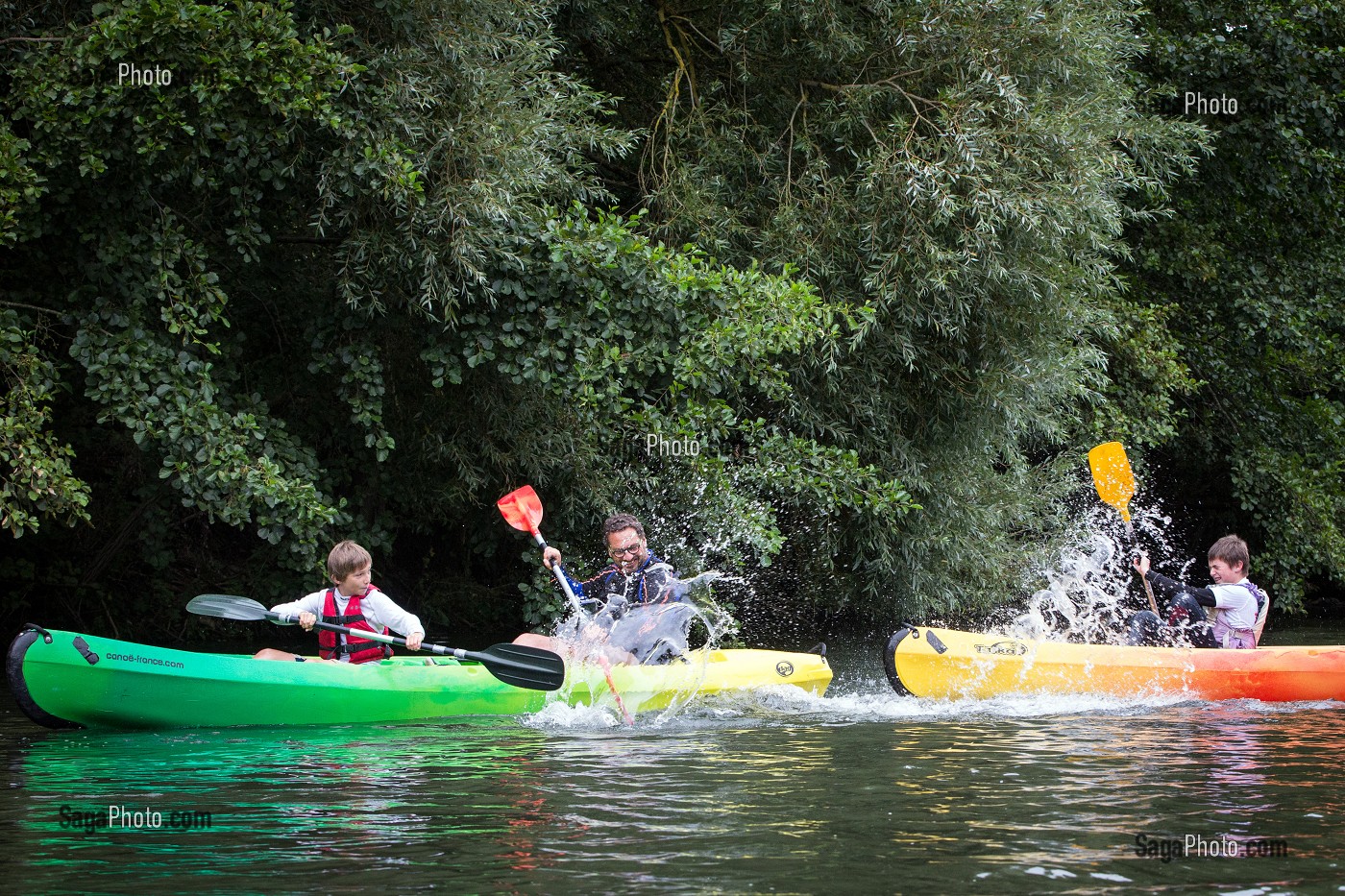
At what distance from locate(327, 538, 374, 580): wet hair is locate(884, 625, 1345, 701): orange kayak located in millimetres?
2713

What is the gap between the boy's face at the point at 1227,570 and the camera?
7.82 m

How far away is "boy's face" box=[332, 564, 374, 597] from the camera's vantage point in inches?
264

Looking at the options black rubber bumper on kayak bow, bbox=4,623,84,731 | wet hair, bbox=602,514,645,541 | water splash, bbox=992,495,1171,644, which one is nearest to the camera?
black rubber bumper on kayak bow, bbox=4,623,84,731

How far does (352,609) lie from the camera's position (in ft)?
22.3

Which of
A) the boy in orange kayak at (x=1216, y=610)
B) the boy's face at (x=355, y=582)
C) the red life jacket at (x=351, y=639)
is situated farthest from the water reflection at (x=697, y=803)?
the boy in orange kayak at (x=1216, y=610)

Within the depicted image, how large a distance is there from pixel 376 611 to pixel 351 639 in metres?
0.26

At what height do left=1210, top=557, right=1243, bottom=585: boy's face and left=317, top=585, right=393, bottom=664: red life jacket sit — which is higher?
left=1210, top=557, right=1243, bottom=585: boy's face

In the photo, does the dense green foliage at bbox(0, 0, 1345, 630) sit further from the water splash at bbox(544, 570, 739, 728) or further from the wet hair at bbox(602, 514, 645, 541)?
the water splash at bbox(544, 570, 739, 728)

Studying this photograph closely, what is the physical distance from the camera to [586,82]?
10414 mm

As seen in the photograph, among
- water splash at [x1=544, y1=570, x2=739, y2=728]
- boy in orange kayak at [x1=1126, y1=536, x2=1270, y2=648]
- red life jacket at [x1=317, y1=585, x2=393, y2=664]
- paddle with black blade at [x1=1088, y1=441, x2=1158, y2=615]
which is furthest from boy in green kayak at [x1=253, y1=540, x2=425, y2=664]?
paddle with black blade at [x1=1088, y1=441, x2=1158, y2=615]

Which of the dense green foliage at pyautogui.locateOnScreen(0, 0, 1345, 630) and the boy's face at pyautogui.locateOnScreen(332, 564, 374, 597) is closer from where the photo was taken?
the boy's face at pyautogui.locateOnScreen(332, 564, 374, 597)

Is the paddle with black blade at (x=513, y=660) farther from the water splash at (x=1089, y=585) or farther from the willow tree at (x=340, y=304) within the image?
the water splash at (x=1089, y=585)

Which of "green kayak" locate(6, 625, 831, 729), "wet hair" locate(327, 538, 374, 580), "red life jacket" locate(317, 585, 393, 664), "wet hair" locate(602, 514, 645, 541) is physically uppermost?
"wet hair" locate(602, 514, 645, 541)

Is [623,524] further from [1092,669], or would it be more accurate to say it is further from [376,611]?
[1092,669]
